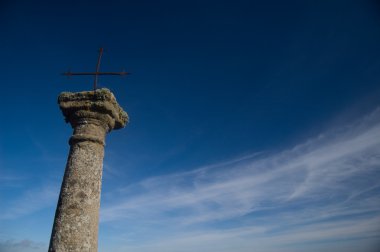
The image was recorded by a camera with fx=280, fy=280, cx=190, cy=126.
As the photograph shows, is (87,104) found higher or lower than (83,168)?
higher

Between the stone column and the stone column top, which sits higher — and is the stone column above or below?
below

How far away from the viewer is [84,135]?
5.87m

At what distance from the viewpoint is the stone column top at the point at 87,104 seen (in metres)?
6.04

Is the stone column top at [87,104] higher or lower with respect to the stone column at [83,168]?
higher

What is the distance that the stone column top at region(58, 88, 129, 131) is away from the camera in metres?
6.04

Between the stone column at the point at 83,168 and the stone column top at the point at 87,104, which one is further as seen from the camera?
the stone column top at the point at 87,104

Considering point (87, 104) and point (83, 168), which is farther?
point (87, 104)

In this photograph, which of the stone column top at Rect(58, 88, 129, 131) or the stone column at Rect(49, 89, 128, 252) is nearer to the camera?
the stone column at Rect(49, 89, 128, 252)

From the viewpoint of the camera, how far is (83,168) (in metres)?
5.58

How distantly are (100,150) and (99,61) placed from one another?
7.01ft

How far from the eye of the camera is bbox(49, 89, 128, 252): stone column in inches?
200

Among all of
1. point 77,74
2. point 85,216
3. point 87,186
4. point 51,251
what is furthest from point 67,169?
point 77,74

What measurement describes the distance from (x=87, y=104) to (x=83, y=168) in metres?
1.40

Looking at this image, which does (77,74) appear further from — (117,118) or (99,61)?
(117,118)
